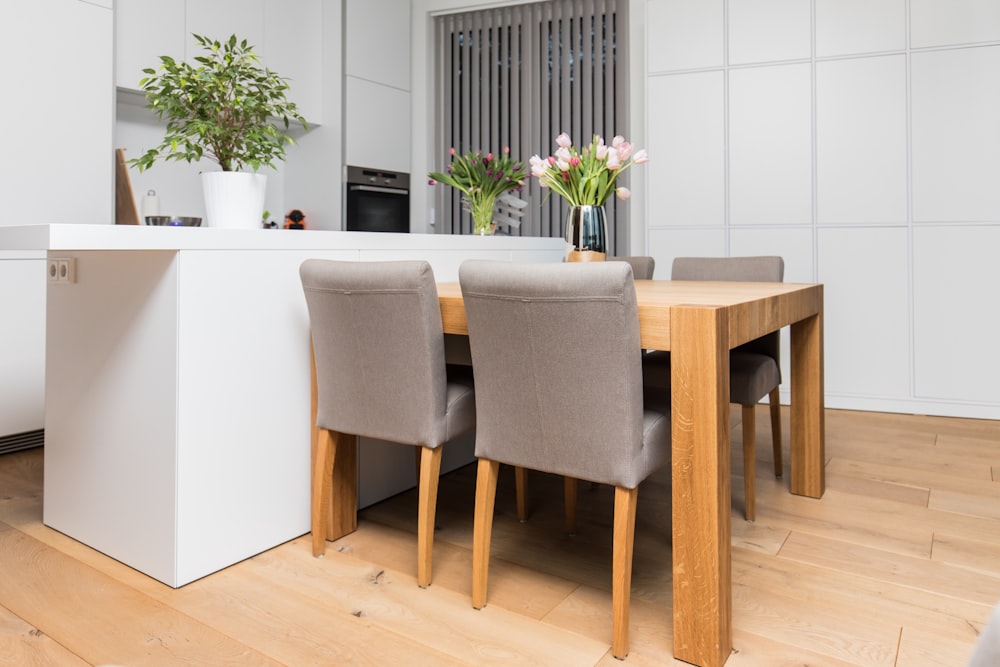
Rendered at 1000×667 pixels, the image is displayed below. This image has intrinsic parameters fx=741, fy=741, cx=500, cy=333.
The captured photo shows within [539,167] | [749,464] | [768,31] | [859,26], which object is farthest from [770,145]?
[749,464]

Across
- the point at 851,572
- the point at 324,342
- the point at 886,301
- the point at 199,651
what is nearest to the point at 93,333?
the point at 324,342

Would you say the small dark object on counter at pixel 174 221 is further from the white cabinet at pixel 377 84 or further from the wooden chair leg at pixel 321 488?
the white cabinet at pixel 377 84

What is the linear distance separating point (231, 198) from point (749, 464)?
171 cm

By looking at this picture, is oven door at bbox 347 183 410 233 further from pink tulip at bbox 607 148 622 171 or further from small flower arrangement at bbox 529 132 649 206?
pink tulip at bbox 607 148 622 171

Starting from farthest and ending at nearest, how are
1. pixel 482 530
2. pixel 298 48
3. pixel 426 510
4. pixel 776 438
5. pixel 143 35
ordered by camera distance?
pixel 298 48
pixel 143 35
pixel 776 438
pixel 426 510
pixel 482 530

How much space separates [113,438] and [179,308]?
0.47 meters

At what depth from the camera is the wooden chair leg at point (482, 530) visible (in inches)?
66.9

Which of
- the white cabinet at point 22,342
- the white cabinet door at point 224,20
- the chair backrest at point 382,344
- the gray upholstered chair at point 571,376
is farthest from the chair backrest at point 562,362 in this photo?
the white cabinet door at point 224,20

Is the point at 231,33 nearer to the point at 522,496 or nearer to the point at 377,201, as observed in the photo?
the point at 377,201

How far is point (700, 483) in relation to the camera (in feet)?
4.86

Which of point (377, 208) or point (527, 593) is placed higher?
point (377, 208)

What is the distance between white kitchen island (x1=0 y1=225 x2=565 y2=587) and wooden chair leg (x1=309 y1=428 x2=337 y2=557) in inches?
4.5

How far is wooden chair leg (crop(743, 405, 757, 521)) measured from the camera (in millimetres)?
2271

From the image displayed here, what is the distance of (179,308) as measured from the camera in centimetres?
177
